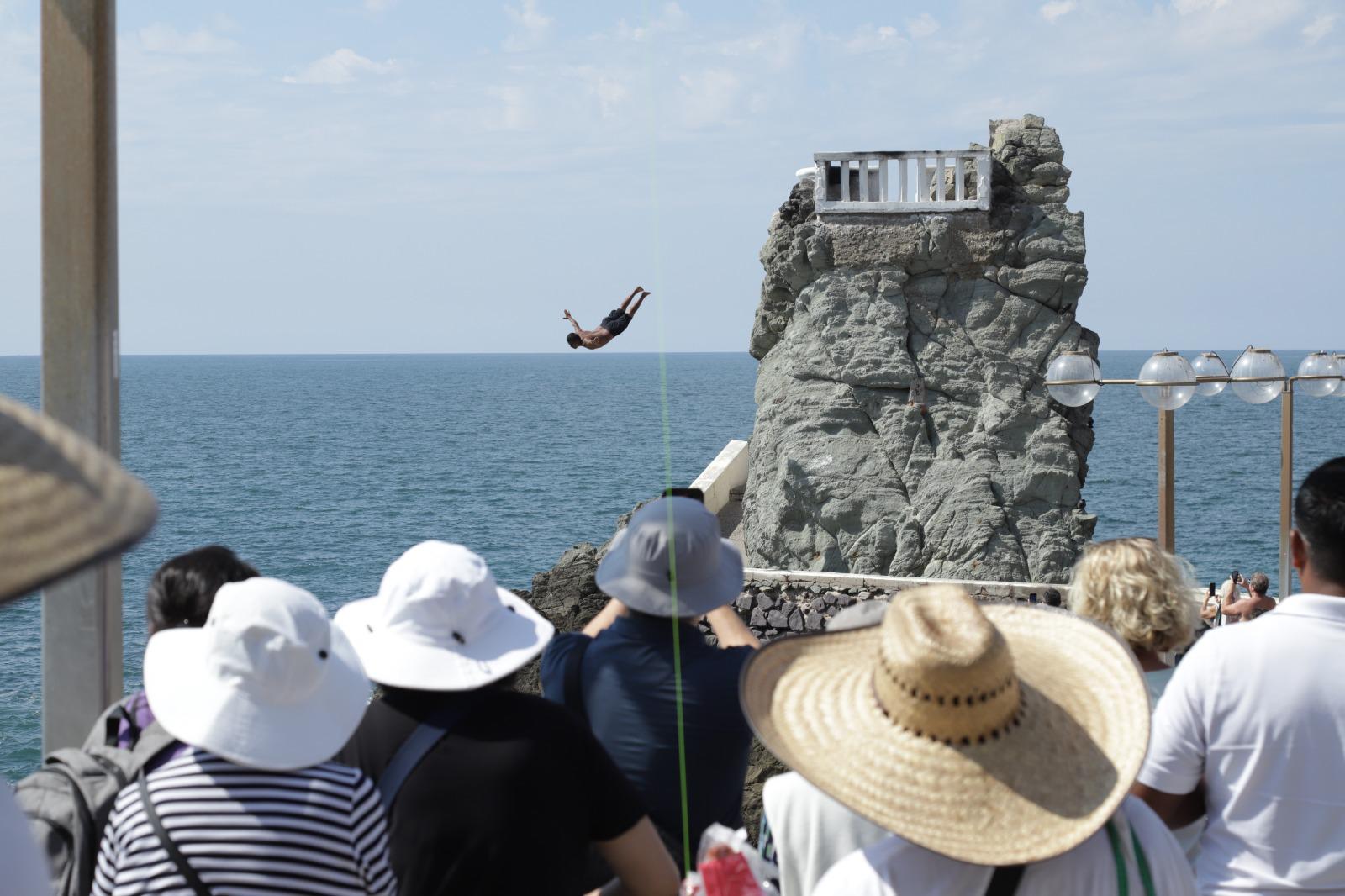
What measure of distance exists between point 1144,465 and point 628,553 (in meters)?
72.2

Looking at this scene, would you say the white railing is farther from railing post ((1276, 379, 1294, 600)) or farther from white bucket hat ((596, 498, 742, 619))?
white bucket hat ((596, 498, 742, 619))

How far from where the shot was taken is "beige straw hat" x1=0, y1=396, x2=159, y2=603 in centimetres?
129

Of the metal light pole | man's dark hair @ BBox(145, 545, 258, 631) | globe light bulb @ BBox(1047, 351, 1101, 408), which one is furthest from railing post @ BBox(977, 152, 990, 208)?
man's dark hair @ BBox(145, 545, 258, 631)

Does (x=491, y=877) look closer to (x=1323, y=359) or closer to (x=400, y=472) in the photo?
(x=1323, y=359)

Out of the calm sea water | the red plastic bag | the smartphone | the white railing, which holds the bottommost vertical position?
the calm sea water

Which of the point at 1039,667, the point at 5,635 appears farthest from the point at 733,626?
the point at 5,635

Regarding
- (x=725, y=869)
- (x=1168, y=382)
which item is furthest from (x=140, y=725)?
(x=1168, y=382)

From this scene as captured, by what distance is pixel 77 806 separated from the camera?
2.54m

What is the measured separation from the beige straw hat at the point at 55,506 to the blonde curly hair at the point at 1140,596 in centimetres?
231

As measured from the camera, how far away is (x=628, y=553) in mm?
3201

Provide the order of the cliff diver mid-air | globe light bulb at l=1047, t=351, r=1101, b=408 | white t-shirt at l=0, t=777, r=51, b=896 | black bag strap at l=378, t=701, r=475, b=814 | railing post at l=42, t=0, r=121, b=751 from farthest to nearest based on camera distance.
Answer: globe light bulb at l=1047, t=351, r=1101, b=408, the cliff diver mid-air, railing post at l=42, t=0, r=121, b=751, black bag strap at l=378, t=701, r=475, b=814, white t-shirt at l=0, t=777, r=51, b=896

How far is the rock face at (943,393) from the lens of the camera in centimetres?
1842

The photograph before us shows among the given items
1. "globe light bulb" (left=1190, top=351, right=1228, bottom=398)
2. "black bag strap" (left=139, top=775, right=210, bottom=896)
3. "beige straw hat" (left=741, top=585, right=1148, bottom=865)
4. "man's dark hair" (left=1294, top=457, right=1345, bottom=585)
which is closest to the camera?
"beige straw hat" (left=741, top=585, right=1148, bottom=865)

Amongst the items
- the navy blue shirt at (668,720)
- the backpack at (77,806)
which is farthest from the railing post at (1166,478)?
the backpack at (77,806)
